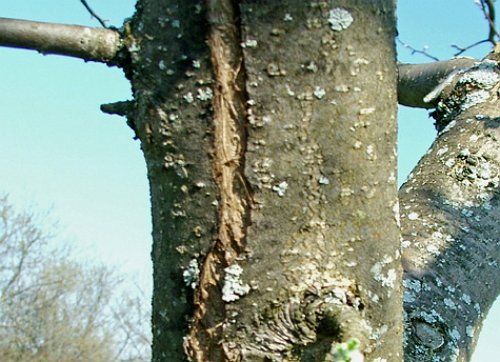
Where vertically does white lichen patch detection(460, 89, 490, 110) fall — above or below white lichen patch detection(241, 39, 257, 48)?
above

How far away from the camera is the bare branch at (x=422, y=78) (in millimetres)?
2133

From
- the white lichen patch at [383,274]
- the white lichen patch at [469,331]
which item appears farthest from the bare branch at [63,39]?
the white lichen patch at [469,331]

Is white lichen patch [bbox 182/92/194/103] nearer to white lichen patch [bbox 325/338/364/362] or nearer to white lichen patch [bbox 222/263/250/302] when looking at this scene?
white lichen patch [bbox 222/263/250/302]

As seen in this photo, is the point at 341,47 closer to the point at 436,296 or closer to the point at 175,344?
the point at 175,344

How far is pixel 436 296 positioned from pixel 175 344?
0.63 m

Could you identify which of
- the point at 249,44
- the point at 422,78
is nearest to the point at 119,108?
the point at 249,44

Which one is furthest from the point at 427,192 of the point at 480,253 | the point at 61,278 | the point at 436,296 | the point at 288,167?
the point at 61,278

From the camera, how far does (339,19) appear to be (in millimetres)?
950

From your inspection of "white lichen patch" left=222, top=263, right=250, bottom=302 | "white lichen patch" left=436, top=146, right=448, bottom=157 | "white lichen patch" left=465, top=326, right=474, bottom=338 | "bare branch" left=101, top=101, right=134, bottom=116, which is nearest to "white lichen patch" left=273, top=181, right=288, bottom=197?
"white lichen patch" left=222, top=263, right=250, bottom=302

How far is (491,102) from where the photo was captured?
6.04 ft

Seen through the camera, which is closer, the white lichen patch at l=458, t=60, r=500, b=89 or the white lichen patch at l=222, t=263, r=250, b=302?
the white lichen patch at l=222, t=263, r=250, b=302

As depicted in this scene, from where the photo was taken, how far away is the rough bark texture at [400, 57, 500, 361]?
1.41 metres

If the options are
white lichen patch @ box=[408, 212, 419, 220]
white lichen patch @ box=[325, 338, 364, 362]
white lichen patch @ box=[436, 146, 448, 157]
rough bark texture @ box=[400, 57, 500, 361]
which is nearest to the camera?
white lichen patch @ box=[325, 338, 364, 362]

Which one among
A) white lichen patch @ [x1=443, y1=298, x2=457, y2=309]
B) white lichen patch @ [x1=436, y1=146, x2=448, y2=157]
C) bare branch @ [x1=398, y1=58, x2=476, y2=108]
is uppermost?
bare branch @ [x1=398, y1=58, x2=476, y2=108]
